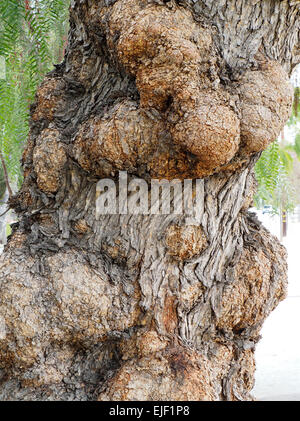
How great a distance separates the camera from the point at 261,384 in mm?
3355

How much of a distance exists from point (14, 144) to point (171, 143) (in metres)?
1.33

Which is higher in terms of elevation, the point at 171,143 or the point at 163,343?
the point at 171,143

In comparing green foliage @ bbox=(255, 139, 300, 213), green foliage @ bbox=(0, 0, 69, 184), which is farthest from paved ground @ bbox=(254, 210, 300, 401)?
green foliage @ bbox=(0, 0, 69, 184)

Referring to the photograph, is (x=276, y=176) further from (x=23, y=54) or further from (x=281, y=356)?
(x=281, y=356)

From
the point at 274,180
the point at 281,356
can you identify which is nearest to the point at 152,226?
the point at 274,180

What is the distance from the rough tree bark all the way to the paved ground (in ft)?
5.73

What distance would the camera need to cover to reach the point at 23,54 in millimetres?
2510

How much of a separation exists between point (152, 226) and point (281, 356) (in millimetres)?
2929

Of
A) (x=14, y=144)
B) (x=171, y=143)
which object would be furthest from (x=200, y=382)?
(x=14, y=144)

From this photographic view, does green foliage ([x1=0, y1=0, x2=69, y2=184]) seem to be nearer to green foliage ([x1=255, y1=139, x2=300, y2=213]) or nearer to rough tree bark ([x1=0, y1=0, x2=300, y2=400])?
rough tree bark ([x1=0, y1=0, x2=300, y2=400])

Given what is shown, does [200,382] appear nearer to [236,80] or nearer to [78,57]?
[236,80]

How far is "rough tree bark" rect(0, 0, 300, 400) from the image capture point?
141 centimetres

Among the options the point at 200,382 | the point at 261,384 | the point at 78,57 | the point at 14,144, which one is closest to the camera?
the point at 200,382

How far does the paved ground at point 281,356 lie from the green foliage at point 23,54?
247 cm
